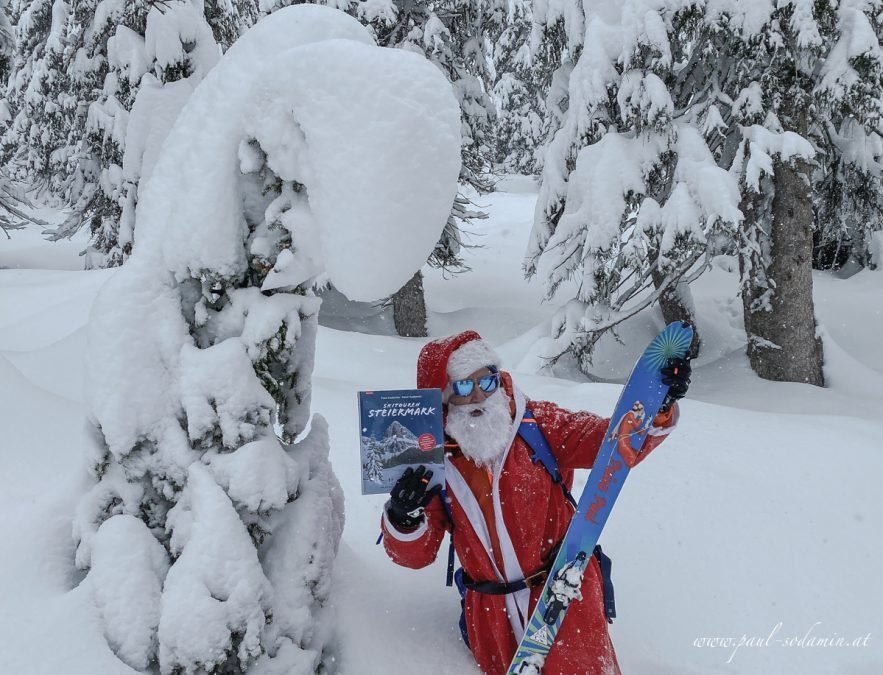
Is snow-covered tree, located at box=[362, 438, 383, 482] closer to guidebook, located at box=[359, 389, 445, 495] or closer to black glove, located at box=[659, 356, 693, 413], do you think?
guidebook, located at box=[359, 389, 445, 495]

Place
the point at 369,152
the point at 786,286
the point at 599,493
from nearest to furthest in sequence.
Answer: the point at 369,152 < the point at 599,493 < the point at 786,286

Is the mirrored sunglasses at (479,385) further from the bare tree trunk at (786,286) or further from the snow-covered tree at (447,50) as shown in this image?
the snow-covered tree at (447,50)

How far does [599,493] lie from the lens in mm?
2703

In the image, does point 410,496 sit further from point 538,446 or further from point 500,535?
point 538,446

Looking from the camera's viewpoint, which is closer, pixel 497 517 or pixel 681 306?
pixel 497 517

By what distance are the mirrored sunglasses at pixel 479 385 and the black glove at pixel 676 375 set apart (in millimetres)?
717

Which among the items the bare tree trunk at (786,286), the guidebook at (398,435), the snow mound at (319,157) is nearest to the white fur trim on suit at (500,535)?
the guidebook at (398,435)

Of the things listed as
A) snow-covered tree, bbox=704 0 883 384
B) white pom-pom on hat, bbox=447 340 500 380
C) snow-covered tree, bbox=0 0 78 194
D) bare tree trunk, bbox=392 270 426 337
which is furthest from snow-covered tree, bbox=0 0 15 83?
snow-covered tree, bbox=0 0 78 194

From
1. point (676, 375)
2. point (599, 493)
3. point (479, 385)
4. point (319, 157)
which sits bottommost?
point (599, 493)

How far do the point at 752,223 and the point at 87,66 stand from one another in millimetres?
10278

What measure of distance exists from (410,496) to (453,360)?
66 centimetres

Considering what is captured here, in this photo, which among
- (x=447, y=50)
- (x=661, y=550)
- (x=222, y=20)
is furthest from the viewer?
(x=222, y=20)

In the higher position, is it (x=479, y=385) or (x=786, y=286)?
(x=479, y=385)

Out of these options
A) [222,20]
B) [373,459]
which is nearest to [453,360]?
[373,459]
